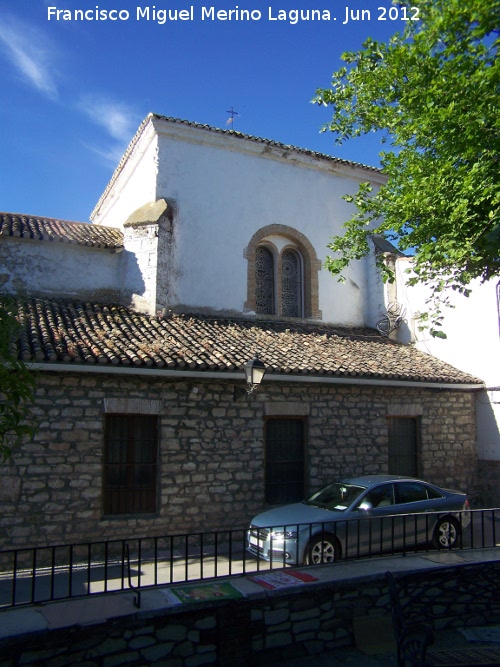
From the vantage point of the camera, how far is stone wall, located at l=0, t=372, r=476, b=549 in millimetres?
9023

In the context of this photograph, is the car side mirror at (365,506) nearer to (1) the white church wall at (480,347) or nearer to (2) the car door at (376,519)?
(2) the car door at (376,519)

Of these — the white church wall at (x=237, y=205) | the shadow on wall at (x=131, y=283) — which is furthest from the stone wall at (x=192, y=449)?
the white church wall at (x=237, y=205)

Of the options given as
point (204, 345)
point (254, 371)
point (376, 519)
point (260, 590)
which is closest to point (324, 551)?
point (376, 519)

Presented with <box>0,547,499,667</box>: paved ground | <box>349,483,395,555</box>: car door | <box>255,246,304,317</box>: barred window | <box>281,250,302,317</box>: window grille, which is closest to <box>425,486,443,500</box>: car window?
<box>349,483,395,555</box>: car door

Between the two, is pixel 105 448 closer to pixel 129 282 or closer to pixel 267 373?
pixel 267 373

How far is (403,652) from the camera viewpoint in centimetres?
422

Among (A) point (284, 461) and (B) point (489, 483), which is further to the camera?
(B) point (489, 483)

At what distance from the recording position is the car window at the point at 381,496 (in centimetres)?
893

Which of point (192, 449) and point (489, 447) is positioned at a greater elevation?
point (192, 449)

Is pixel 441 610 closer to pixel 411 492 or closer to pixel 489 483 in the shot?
pixel 411 492

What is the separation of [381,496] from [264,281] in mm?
7181

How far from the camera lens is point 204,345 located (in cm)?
1103

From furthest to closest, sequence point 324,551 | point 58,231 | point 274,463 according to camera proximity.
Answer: point 58,231
point 274,463
point 324,551

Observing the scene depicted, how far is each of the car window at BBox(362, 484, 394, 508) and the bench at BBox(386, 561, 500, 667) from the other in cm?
250
